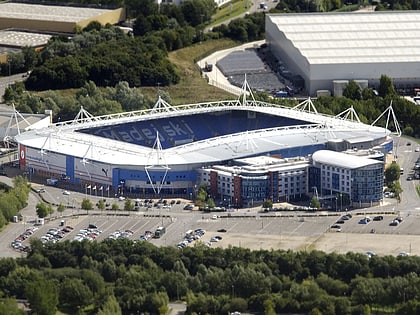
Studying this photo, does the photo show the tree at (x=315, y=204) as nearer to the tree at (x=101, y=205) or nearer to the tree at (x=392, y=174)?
the tree at (x=392, y=174)

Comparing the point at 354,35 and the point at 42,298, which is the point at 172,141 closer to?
the point at 354,35

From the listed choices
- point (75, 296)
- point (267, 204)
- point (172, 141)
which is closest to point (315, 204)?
point (267, 204)

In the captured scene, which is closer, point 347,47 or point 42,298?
point 42,298

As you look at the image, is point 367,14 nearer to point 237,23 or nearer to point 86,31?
point 237,23

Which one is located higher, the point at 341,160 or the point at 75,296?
the point at 341,160

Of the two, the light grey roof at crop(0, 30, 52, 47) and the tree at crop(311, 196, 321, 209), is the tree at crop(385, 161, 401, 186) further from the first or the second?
the light grey roof at crop(0, 30, 52, 47)

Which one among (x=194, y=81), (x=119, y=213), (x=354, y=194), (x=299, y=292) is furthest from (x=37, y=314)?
(x=194, y=81)

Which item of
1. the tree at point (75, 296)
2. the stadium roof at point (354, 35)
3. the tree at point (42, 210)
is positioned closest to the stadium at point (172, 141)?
the tree at point (42, 210)

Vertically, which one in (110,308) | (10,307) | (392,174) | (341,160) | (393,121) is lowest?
(110,308)
